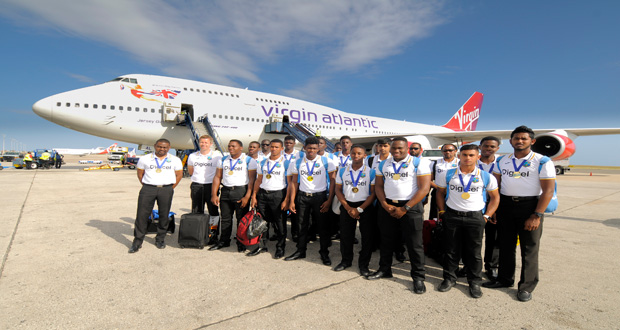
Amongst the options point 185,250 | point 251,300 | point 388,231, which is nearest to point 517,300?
point 388,231

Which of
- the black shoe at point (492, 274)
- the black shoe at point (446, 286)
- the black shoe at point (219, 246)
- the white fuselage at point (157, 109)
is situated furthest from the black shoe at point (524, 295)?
the white fuselage at point (157, 109)

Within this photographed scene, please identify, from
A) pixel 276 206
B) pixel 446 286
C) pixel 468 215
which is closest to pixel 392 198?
pixel 468 215

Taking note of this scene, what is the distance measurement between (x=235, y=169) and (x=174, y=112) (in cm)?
1190

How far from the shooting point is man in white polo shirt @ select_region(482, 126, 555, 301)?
3092 mm

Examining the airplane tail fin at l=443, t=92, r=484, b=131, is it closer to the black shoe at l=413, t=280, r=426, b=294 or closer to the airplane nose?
the black shoe at l=413, t=280, r=426, b=294

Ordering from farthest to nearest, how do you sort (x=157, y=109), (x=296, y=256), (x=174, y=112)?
1. (x=174, y=112)
2. (x=157, y=109)
3. (x=296, y=256)

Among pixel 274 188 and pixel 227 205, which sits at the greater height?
pixel 274 188

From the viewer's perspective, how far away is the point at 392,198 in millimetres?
3480

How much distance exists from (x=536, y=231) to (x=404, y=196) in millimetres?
1462

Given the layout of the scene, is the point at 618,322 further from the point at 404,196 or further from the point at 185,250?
the point at 185,250

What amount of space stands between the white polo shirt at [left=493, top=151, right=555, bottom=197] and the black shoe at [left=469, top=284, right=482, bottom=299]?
112cm

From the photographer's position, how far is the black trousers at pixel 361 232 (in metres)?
3.75

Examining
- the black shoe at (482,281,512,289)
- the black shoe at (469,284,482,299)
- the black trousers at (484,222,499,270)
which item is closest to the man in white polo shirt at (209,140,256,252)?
the black shoe at (469,284,482,299)

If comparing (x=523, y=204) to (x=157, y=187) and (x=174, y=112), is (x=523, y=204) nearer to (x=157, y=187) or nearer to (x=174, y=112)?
(x=157, y=187)
